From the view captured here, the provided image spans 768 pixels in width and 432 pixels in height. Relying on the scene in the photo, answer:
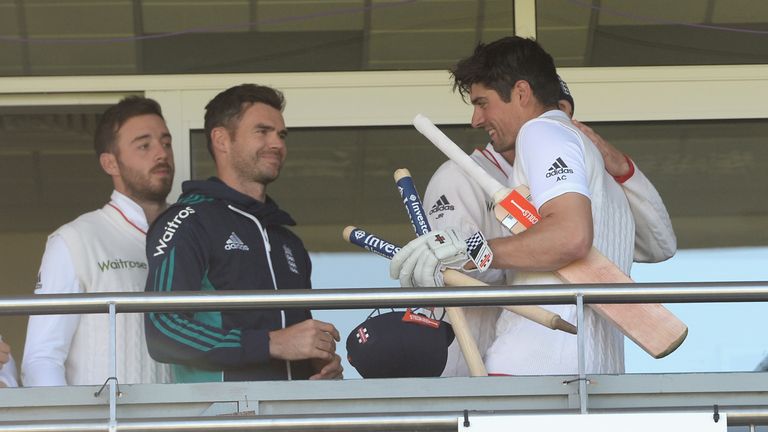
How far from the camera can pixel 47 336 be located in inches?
206

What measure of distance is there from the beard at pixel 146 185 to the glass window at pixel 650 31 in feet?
5.98

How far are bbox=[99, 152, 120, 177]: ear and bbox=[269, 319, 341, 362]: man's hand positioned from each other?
1.28 meters

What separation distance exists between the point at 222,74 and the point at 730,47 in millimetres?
2155

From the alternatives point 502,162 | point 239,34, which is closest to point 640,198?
point 502,162

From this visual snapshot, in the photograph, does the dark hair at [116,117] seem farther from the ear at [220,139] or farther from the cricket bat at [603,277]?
the cricket bat at [603,277]

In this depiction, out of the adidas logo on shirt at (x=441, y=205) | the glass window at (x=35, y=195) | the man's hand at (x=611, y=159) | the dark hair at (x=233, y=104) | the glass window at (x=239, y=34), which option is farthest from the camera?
the glass window at (x=35, y=195)

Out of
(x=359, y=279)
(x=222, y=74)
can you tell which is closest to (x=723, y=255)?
(x=359, y=279)

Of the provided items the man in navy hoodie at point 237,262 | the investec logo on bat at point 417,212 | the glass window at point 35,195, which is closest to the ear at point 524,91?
the investec logo on bat at point 417,212

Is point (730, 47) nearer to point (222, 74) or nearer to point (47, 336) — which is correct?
point (222, 74)

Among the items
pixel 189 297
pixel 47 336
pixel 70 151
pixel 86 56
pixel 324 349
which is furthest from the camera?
pixel 70 151

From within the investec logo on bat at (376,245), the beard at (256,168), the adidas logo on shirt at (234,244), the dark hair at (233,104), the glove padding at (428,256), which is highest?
the dark hair at (233,104)

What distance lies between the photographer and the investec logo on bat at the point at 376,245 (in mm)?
4582

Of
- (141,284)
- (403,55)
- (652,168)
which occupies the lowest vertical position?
(141,284)

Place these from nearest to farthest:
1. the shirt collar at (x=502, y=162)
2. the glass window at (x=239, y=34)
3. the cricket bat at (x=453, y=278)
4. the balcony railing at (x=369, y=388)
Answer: the balcony railing at (x=369, y=388)
the cricket bat at (x=453, y=278)
the shirt collar at (x=502, y=162)
the glass window at (x=239, y=34)
